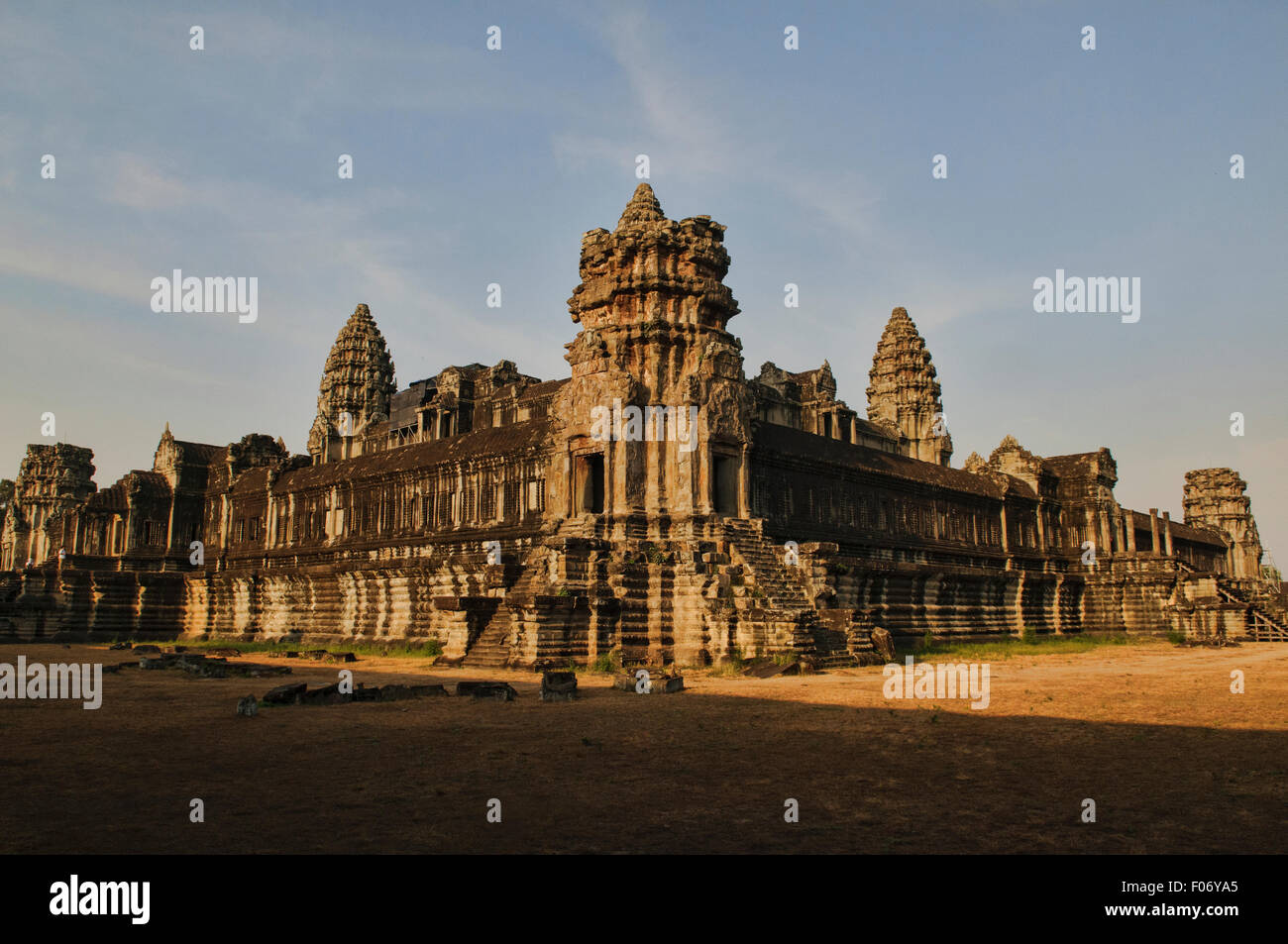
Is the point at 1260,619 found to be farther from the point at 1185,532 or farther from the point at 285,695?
the point at 285,695

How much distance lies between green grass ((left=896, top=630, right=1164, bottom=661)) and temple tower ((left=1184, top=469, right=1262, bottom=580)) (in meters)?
41.0

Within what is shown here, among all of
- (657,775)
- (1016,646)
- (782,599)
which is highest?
(782,599)

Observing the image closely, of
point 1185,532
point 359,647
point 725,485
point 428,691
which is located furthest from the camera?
point 1185,532

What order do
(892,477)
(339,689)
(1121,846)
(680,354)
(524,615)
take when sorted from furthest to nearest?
(892,477)
(680,354)
(524,615)
(339,689)
(1121,846)

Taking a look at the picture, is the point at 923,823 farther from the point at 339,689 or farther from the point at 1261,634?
the point at 1261,634

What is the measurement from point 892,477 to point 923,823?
33.1 m

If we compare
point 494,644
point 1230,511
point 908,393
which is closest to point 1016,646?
point 494,644

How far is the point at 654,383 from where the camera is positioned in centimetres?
3086

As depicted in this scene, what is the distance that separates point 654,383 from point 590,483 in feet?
12.9

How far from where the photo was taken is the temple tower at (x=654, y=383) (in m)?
30.2

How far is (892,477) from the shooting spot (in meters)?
40.8

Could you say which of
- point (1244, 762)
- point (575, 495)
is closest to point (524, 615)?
point (575, 495)
